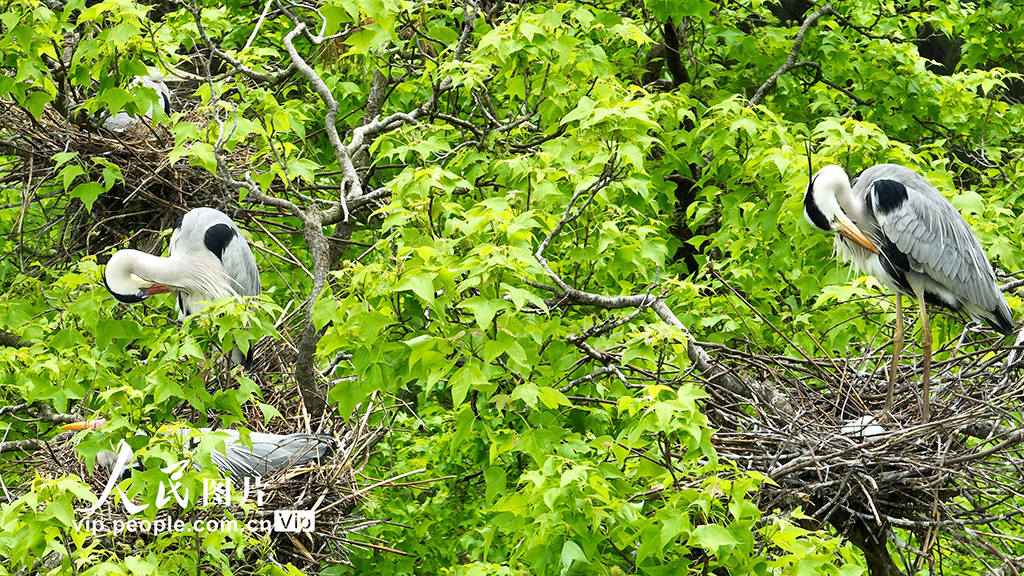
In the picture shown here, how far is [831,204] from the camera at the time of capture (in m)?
3.73

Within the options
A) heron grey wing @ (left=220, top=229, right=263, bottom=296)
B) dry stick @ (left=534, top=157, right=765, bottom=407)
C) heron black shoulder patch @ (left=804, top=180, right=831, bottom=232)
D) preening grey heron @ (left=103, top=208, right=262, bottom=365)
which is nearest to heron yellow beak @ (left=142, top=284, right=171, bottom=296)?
preening grey heron @ (left=103, top=208, right=262, bottom=365)

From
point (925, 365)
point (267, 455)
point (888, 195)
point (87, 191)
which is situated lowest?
point (267, 455)

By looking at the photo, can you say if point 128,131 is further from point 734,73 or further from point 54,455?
point 734,73

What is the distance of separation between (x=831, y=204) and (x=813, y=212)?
0.09 m

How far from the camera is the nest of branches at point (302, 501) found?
11.6ft

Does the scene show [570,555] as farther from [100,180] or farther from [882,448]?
[100,180]

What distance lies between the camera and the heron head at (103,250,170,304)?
13.1ft

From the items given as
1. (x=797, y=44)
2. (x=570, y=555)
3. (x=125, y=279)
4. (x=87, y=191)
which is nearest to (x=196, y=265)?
(x=125, y=279)

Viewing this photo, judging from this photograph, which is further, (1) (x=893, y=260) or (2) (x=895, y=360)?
(1) (x=893, y=260)

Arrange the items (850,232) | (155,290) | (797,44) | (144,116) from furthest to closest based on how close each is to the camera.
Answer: (797,44) < (144,116) < (155,290) < (850,232)

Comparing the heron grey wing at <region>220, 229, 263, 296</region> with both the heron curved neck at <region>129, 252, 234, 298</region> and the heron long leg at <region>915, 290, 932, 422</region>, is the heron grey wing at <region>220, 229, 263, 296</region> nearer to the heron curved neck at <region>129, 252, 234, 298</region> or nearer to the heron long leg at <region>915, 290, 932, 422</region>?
the heron curved neck at <region>129, 252, 234, 298</region>

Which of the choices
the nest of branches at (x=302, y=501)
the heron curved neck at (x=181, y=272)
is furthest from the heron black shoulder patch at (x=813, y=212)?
the heron curved neck at (x=181, y=272)

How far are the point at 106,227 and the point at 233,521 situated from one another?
2.19 metres

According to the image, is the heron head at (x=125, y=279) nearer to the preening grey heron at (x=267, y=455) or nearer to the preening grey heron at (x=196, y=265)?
the preening grey heron at (x=196, y=265)
